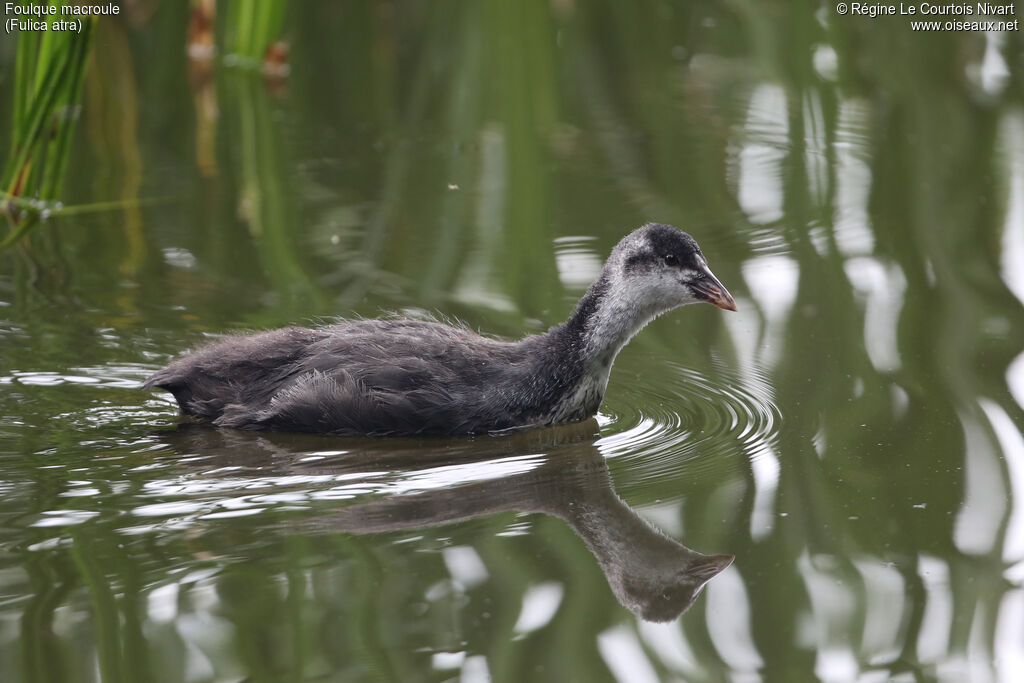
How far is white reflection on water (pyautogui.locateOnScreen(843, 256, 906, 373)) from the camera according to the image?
19.9 feet

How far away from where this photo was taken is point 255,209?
26.6 feet

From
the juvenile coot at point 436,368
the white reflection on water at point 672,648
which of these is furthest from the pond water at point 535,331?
the juvenile coot at point 436,368

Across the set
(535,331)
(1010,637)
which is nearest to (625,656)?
(1010,637)

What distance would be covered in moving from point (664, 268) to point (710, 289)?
0.21 meters

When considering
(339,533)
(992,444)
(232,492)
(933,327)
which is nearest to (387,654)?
(339,533)

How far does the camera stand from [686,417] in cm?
574

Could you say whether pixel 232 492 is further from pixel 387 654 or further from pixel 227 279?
pixel 227 279

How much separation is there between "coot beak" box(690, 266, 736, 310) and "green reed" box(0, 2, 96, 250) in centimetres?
305

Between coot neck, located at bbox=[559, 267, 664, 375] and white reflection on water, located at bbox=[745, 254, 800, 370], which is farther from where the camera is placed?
white reflection on water, located at bbox=[745, 254, 800, 370]

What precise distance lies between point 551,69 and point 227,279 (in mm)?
3458

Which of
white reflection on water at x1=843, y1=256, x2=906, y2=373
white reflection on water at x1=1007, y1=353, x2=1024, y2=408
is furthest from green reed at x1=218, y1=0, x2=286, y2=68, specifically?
white reflection on water at x1=1007, y1=353, x2=1024, y2=408

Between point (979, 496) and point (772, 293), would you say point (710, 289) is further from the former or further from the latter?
point (979, 496)

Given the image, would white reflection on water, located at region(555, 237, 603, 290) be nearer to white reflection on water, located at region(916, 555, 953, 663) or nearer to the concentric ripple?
the concentric ripple

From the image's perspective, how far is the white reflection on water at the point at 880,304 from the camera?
239 inches
